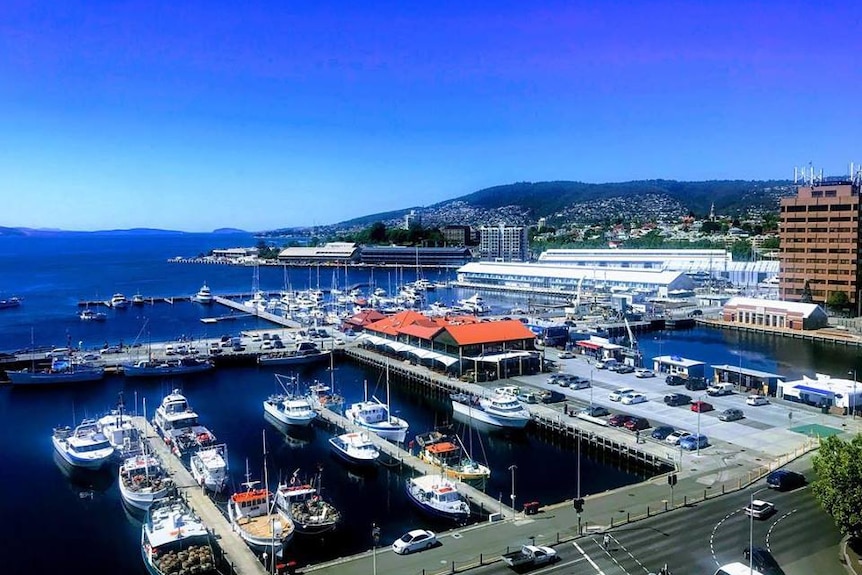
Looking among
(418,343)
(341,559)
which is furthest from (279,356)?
(341,559)

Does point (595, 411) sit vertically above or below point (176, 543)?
below

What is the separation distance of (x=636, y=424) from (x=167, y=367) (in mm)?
36046

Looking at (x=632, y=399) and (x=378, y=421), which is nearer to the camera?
(x=378, y=421)

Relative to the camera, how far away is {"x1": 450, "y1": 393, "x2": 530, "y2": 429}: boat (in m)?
38.3

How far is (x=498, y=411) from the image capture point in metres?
38.7

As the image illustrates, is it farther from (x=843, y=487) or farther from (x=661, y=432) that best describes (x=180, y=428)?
(x=843, y=487)

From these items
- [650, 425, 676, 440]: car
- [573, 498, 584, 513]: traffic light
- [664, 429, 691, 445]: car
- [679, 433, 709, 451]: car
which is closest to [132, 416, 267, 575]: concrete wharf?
[573, 498, 584, 513]: traffic light

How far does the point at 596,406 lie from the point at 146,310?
7782 cm

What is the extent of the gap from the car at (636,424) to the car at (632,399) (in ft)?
12.5

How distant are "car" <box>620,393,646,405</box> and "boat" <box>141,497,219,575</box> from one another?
81.5 ft

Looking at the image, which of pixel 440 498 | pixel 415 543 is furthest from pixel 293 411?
pixel 415 543

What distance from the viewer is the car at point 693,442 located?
31688 millimetres

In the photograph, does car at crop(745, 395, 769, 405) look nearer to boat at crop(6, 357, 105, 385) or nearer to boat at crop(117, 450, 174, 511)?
boat at crop(117, 450, 174, 511)

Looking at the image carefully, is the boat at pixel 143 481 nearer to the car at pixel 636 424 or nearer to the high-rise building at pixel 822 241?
the car at pixel 636 424
